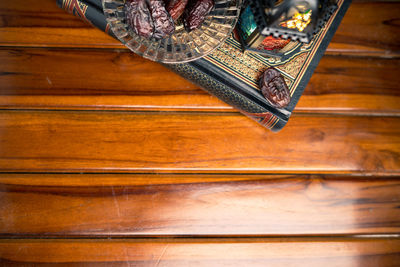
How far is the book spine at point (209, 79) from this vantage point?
2.29 ft

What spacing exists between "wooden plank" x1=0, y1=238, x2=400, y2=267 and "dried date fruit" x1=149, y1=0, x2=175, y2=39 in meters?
0.55

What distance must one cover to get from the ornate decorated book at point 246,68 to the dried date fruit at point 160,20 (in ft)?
0.37

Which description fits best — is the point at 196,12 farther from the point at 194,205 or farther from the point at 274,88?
the point at 194,205

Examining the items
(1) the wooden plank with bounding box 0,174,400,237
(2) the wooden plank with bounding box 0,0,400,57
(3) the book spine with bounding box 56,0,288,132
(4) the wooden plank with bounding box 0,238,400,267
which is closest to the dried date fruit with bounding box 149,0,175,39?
(3) the book spine with bounding box 56,0,288,132

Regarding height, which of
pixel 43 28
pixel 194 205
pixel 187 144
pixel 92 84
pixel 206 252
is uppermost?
pixel 43 28

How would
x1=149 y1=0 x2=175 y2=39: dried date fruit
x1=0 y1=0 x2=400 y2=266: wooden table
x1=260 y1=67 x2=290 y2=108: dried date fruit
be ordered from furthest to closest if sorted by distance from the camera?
x1=0 y1=0 x2=400 y2=266: wooden table
x1=260 y1=67 x2=290 y2=108: dried date fruit
x1=149 y1=0 x2=175 y2=39: dried date fruit

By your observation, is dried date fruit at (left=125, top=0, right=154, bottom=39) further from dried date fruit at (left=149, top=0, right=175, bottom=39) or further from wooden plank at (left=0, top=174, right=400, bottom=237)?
wooden plank at (left=0, top=174, right=400, bottom=237)

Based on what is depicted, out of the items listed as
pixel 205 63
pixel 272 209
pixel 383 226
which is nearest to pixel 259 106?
pixel 205 63

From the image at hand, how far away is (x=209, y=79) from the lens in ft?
2.30

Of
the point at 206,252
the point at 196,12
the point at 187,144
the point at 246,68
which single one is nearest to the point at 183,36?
the point at 196,12

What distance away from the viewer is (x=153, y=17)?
0.58 metres

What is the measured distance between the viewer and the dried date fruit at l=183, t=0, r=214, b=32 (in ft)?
1.97

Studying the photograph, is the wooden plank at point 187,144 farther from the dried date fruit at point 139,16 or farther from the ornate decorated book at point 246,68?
the dried date fruit at point 139,16

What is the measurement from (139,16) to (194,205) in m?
0.50
